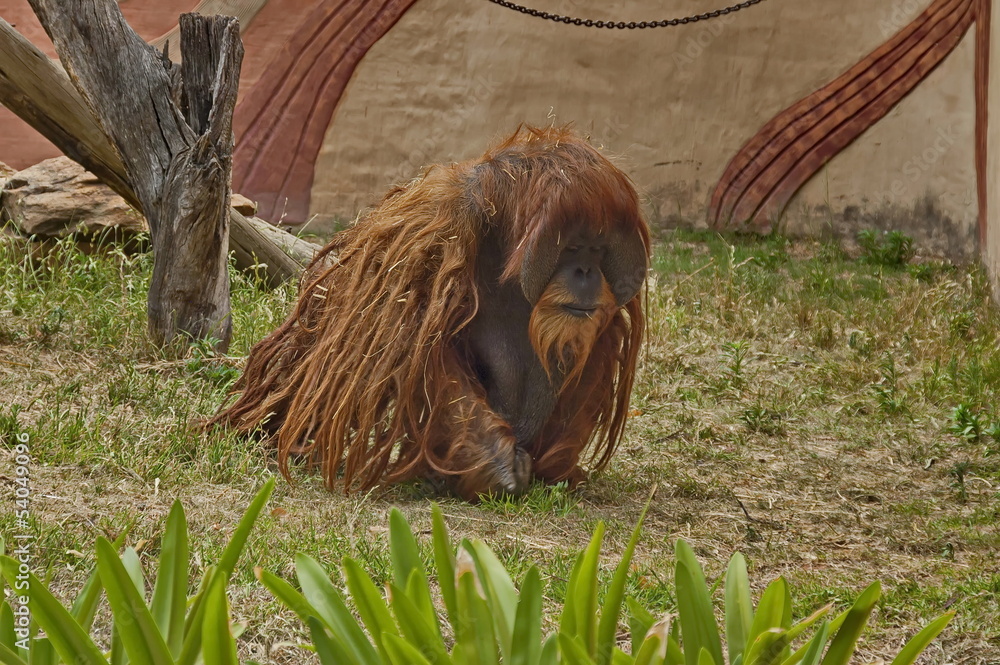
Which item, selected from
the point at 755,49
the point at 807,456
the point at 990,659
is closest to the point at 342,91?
the point at 755,49

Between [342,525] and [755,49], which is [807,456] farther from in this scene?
[755,49]

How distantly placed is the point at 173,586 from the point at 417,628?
0.32m

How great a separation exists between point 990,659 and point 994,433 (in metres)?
1.38

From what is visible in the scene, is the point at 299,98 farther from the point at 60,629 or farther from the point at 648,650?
the point at 648,650

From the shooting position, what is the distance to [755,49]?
5.77 meters

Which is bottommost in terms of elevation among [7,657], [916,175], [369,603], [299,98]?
[7,657]

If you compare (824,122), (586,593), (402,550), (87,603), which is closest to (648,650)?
(586,593)

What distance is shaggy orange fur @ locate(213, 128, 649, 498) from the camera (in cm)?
233

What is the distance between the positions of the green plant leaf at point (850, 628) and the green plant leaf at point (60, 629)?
822 mm

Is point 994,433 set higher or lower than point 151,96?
lower

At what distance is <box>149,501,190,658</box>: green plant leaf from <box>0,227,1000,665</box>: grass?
178mm

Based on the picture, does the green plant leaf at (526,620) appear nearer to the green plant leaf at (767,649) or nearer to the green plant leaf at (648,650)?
the green plant leaf at (648,650)

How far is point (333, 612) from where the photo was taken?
1345 millimetres

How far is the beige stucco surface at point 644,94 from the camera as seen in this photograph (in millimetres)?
5586
